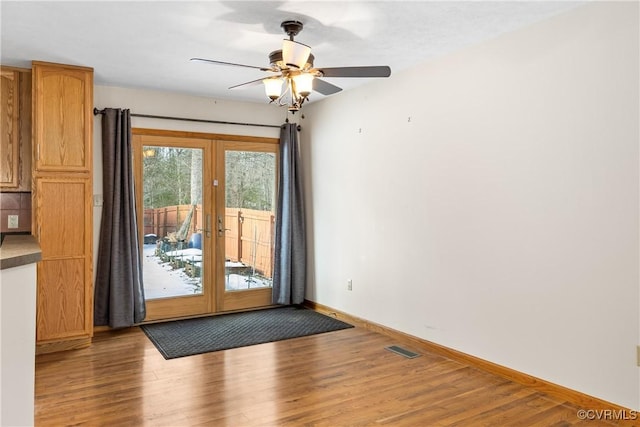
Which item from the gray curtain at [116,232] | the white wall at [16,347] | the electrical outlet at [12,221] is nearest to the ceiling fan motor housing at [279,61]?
the white wall at [16,347]

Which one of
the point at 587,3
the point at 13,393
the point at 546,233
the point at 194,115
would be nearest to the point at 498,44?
the point at 587,3

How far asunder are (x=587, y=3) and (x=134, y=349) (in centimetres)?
449

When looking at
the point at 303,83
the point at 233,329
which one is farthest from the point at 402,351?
the point at 303,83

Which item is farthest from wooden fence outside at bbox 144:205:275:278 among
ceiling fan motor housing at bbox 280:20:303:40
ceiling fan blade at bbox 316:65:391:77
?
ceiling fan blade at bbox 316:65:391:77

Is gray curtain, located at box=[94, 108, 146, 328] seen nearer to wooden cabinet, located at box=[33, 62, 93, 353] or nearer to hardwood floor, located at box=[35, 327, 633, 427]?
wooden cabinet, located at box=[33, 62, 93, 353]

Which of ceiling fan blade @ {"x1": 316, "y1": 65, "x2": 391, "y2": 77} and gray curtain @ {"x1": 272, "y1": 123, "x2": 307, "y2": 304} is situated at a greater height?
ceiling fan blade @ {"x1": 316, "y1": 65, "x2": 391, "y2": 77}

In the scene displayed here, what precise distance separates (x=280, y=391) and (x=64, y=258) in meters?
2.40

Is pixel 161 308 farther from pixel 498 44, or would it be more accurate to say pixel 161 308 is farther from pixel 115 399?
pixel 498 44

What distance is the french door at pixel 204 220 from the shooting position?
5.30 meters

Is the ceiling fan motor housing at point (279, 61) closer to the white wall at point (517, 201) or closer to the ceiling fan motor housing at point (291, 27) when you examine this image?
the ceiling fan motor housing at point (291, 27)

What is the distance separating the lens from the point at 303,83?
3047mm

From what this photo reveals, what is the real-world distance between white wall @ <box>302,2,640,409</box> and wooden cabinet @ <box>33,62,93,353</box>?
2714 mm

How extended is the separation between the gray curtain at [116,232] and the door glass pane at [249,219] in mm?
1190

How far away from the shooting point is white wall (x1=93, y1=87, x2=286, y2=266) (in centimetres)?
492
